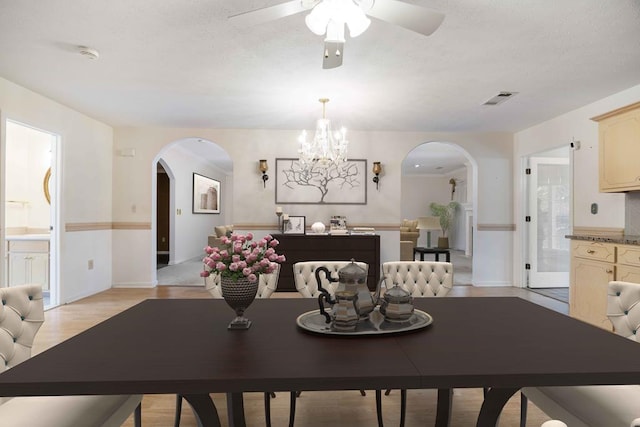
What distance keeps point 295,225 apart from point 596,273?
367 centimetres

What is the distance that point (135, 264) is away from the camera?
5.68 metres

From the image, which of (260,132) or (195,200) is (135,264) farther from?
(195,200)

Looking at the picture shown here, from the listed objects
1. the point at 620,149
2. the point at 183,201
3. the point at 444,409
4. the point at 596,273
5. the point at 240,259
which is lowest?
the point at 444,409

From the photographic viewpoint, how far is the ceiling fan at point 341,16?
1666 mm

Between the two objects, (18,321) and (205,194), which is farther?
(205,194)

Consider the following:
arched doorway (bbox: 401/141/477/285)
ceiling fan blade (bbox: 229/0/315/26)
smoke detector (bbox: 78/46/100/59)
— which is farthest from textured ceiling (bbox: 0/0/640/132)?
arched doorway (bbox: 401/141/477/285)

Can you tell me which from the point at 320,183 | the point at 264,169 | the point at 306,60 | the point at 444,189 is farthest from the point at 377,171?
the point at 444,189

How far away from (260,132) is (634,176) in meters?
4.54

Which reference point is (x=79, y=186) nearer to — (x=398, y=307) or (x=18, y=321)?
(x=18, y=321)

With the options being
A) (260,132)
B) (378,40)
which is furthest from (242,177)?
(378,40)

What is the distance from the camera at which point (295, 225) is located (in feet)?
18.5

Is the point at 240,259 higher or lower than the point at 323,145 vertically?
lower

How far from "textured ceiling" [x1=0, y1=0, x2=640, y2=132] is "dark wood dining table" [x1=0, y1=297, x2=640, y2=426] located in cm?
198

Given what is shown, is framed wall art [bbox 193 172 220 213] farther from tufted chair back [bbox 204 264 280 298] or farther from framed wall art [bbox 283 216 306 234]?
tufted chair back [bbox 204 264 280 298]
